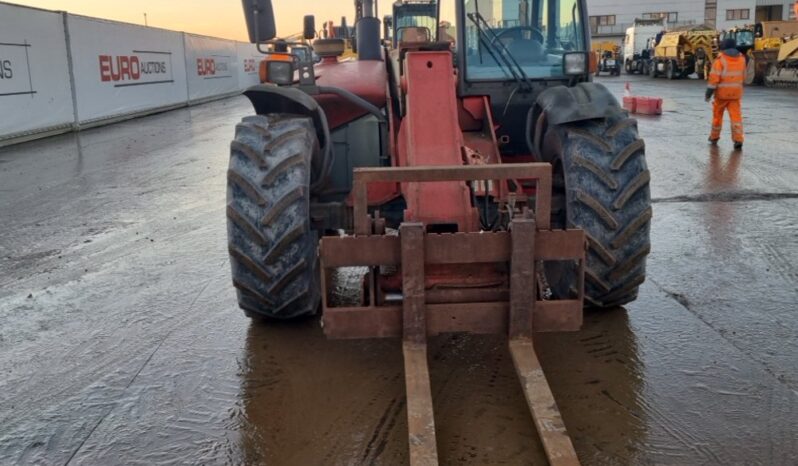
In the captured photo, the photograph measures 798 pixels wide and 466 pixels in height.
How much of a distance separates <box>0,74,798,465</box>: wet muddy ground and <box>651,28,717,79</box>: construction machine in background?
31.9 meters

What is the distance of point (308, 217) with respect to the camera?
164 inches

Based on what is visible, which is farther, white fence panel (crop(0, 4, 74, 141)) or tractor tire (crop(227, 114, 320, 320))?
white fence panel (crop(0, 4, 74, 141))

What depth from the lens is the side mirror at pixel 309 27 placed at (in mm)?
5446

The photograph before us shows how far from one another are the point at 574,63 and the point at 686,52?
116ft

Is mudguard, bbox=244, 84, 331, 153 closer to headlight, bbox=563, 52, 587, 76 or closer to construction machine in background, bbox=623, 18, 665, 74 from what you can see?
headlight, bbox=563, 52, 587, 76

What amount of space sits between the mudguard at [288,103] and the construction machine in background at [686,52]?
34.8 m

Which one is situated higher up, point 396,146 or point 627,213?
point 396,146

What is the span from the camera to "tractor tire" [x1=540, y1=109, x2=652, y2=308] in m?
4.12

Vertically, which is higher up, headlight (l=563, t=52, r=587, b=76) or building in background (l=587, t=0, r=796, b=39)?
building in background (l=587, t=0, r=796, b=39)

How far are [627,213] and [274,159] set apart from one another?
6.80 feet

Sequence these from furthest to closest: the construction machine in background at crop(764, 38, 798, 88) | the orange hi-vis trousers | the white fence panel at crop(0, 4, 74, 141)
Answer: the construction machine in background at crop(764, 38, 798, 88) → the white fence panel at crop(0, 4, 74, 141) → the orange hi-vis trousers

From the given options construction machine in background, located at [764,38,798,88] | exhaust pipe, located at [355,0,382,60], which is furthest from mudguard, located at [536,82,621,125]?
construction machine in background, located at [764,38,798,88]

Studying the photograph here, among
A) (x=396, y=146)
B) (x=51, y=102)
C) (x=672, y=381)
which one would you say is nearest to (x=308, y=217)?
(x=396, y=146)

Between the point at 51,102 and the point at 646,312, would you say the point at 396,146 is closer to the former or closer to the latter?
the point at 646,312
